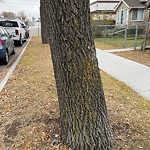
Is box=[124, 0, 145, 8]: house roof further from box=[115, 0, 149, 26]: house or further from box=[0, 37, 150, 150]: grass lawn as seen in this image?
box=[0, 37, 150, 150]: grass lawn

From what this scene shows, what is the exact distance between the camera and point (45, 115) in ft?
13.0

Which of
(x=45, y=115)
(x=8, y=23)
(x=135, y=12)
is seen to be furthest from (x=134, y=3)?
(x=45, y=115)

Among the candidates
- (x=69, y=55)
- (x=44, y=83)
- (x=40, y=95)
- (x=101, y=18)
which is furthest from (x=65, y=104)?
(x=101, y=18)

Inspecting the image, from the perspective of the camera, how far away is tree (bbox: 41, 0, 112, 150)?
7.71 ft

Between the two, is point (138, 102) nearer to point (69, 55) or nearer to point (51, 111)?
point (51, 111)

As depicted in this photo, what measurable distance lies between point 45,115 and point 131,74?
425 centimetres

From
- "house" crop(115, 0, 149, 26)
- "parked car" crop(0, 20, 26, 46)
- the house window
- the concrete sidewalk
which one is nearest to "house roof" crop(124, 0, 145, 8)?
"house" crop(115, 0, 149, 26)

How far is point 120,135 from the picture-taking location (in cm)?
332

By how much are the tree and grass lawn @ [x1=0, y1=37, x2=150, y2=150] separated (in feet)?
1.24

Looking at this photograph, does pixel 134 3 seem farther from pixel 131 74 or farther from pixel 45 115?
pixel 45 115

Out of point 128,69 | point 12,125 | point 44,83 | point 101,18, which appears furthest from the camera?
point 101,18

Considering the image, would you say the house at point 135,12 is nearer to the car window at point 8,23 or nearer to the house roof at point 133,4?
the house roof at point 133,4

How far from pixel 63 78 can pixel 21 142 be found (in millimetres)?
1309

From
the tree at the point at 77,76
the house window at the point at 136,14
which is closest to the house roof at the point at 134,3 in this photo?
the house window at the point at 136,14
